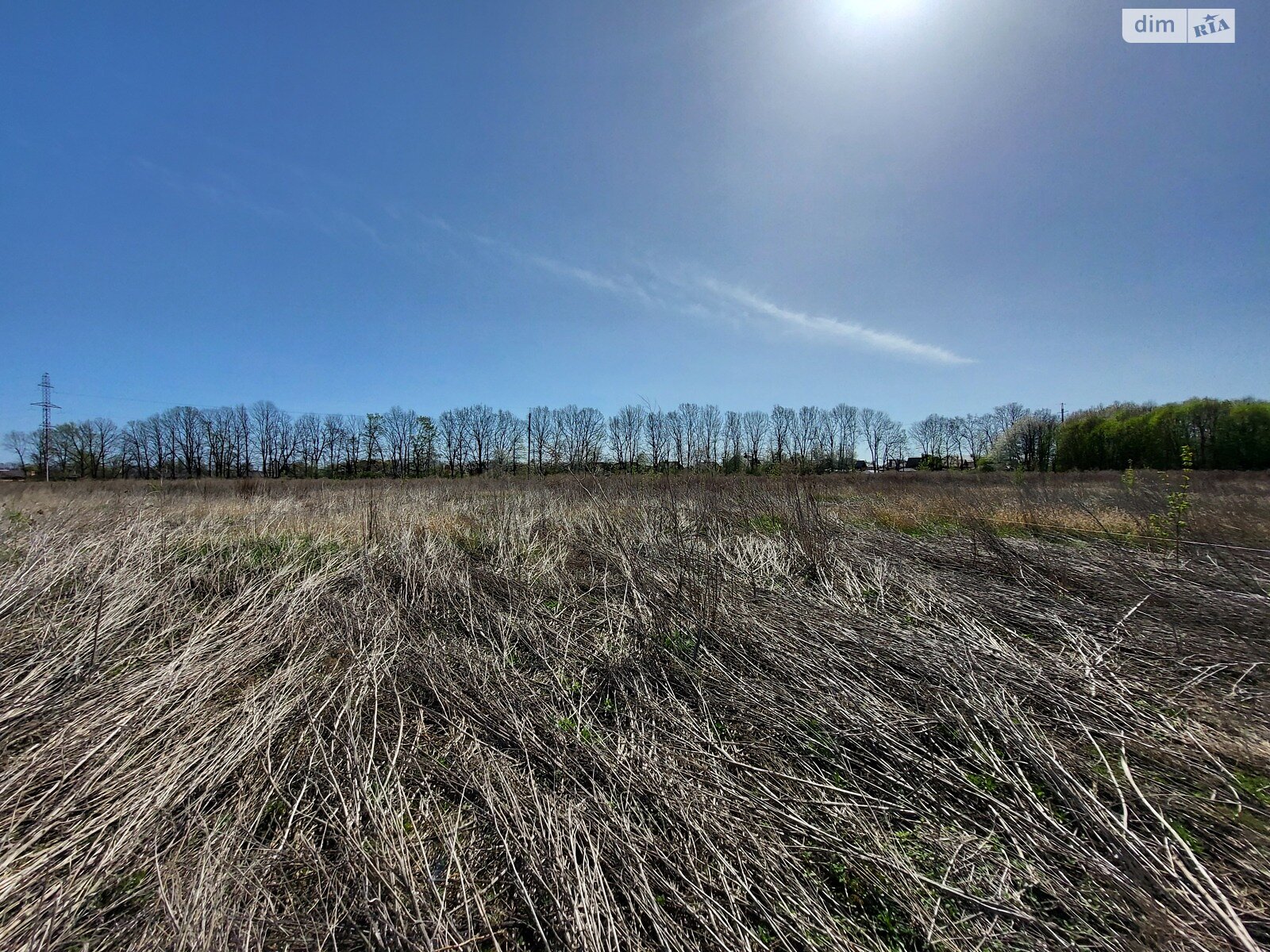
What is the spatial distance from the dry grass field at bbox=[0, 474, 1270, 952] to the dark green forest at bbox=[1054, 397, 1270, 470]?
3666cm

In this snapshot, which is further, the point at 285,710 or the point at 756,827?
the point at 285,710

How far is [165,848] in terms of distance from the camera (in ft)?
6.45

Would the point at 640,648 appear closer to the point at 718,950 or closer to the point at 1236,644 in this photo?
the point at 718,950

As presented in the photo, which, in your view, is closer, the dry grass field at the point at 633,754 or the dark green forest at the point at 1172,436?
the dry grass field at the point at 633,754

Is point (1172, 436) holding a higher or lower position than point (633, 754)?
higher

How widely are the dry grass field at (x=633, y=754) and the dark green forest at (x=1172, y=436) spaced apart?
3666cm

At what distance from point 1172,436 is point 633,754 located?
49764mm

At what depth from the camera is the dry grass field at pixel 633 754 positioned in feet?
5.52

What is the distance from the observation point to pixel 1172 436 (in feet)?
110

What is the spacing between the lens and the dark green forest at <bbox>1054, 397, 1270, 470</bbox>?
3169cm

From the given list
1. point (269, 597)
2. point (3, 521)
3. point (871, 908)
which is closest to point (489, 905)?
point (871, 908)

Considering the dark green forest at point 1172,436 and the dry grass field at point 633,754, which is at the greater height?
the dark green forest at point 1172,436

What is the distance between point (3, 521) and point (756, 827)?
10.9 m

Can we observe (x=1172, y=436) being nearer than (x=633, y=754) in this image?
No
